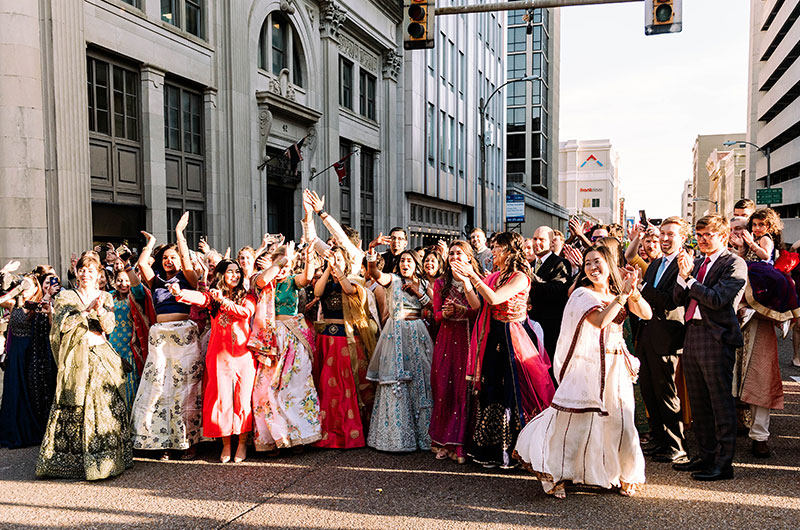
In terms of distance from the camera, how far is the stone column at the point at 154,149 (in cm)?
1451

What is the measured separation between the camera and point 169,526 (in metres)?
4.49

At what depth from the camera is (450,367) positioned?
608 centimetres

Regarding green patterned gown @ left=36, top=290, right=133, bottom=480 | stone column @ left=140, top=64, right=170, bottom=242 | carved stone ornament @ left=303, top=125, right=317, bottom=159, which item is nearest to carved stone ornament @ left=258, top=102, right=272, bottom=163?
carved stone ornament @ left=303, top=125, right=317, bottom=159

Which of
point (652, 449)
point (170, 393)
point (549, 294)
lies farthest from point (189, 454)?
point (652, 449)

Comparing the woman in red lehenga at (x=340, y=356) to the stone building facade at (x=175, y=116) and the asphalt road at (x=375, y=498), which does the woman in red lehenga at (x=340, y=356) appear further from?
the stone building facade at (x=175, y=116)

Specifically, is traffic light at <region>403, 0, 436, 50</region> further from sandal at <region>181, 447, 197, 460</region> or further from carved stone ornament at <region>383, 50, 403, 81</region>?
carved stone ornament at <region>383, 50, 403, 81</region>

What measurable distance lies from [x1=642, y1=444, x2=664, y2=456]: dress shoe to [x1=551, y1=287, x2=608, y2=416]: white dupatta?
147cm

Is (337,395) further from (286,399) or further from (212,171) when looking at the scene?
(212,171)

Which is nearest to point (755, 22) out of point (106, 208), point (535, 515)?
point (106, 208)

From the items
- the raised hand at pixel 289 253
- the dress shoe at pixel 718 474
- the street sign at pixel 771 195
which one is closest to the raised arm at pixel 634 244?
the dress shoe at pixel 718 474

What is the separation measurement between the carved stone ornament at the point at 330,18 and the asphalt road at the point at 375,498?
19381mm

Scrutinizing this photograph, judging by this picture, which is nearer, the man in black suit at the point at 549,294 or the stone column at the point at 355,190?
the man in black suit at the point at 549,294

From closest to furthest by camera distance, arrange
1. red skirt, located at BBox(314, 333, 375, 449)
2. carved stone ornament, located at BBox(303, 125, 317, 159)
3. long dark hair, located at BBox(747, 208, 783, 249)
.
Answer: red skirt, located at BBox(314, 333, 375, 449) < long dark hair, located at BBox(747, 208, 783, 249) < carved stone ornament, located at BBox(303, 125, 317, 159)

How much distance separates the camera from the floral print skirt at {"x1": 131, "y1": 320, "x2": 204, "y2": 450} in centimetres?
594
